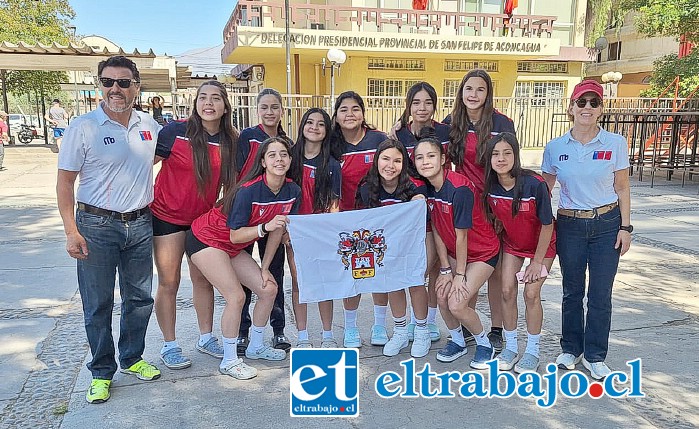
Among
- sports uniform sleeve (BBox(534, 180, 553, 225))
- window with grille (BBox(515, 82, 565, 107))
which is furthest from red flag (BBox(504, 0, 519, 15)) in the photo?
sports uniform sleeve (BBox(534, 180, 553, 225))

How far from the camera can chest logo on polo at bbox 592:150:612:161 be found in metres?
3.62

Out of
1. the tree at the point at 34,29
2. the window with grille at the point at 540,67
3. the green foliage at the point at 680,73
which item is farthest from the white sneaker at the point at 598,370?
the tree at the point at 34,29

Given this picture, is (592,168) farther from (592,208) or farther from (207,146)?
(207,146)

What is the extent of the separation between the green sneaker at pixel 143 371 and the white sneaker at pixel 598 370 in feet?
9.83

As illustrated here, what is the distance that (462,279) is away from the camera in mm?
3922

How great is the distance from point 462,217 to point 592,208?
85cm

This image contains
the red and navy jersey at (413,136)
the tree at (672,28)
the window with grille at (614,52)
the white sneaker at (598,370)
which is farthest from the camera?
the window with grille at (614,52)

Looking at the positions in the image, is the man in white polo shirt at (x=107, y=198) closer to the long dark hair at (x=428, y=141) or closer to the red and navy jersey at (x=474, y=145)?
the long dark hair at (x=428, y=141)

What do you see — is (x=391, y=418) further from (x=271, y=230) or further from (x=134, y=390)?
(x=134, y=390)

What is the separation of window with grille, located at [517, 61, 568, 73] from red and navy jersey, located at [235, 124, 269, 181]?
20.6 meters

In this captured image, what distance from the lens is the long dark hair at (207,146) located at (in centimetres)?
379

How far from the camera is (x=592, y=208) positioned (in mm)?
3676

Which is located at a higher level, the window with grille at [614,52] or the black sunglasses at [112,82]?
the window with grille at [614,52]

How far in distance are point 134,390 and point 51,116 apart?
1836 cm
